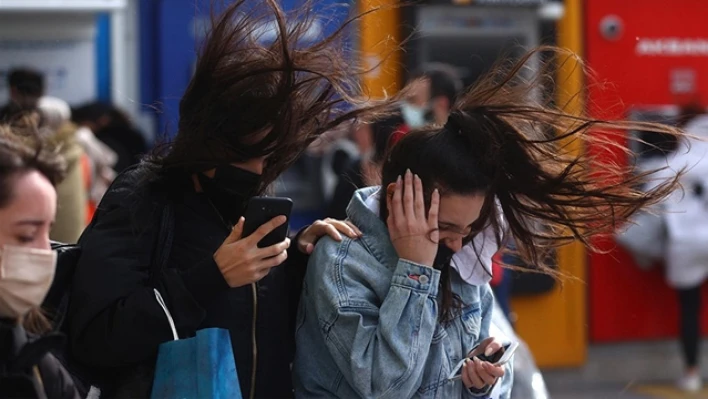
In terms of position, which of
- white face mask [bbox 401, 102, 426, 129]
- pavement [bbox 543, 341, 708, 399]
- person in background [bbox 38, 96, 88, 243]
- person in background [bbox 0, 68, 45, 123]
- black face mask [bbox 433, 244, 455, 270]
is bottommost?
pavement [bbox 543, 341, 708, 399]

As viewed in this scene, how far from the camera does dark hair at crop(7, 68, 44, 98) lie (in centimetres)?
491

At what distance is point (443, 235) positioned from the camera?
7.84 ft

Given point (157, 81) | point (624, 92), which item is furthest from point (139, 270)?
point (624, 92)

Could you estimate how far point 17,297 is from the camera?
188 centimetres

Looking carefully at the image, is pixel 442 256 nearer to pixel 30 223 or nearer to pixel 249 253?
pixel 249 253

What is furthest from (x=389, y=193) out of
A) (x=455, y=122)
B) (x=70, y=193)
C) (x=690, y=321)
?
(x=690, y=321)

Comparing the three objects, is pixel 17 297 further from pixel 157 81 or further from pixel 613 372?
pixel 613 372

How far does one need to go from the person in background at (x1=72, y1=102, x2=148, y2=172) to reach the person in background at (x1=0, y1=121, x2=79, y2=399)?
4.23 m

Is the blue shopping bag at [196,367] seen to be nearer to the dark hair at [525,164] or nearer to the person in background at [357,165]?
the dark hair at [525,164]

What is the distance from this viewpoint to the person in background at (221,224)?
2.16 meters

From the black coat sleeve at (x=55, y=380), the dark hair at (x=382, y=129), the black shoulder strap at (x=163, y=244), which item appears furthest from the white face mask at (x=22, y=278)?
the dark hair at (x=382, y=129)

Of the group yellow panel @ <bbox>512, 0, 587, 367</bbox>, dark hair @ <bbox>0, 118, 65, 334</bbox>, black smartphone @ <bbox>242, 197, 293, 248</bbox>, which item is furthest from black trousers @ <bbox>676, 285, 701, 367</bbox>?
dark hair @ <bbox>0, 118, 65, 334</bbox>

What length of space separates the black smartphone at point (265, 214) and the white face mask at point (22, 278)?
1.41 feet

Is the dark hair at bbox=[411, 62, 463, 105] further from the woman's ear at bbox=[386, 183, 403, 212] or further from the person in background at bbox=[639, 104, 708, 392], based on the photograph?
the woman's ear at bbox=[386, 183, 403, 212]
